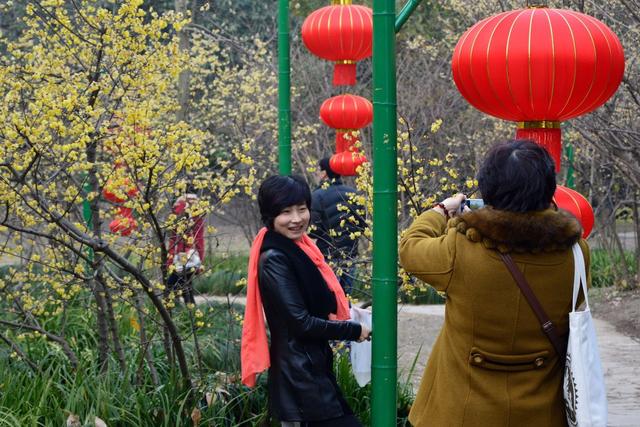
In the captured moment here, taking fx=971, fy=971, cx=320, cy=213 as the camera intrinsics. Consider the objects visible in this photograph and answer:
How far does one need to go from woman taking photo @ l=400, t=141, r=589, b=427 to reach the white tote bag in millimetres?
54

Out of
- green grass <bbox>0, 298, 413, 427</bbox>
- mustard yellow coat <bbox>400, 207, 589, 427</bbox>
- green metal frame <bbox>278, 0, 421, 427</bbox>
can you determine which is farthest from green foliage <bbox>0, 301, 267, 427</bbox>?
mustard yellow coat <bbox>400, 207, 589, 427</bbox>

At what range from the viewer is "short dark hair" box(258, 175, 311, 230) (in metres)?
3.95

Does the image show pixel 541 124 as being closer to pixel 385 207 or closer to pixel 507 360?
pixel 385 207

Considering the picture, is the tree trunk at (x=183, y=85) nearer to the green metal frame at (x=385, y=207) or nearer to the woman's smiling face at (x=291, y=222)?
the woman's smiling face at (x=291, y=222)

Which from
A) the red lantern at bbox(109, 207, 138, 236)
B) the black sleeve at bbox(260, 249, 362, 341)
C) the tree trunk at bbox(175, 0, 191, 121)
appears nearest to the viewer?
the black sleeve at bbox(260, 249, 362, 341)

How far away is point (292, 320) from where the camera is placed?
3807 mm

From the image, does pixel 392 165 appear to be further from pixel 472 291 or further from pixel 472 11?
Result: pixel 472 11

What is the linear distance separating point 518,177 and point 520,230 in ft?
0.52

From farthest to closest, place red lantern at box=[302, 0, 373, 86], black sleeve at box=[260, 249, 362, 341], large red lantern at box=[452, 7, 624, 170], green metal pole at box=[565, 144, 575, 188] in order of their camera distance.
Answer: green metal pole at box=[565, 144, 575, 188]
red lantern at box=[302, 0, 373, 86]
black sleeve at box=[260, 249, 362, 341]
large red lantern at box=[452, 7, 624, 170]

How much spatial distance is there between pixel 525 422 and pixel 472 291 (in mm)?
465

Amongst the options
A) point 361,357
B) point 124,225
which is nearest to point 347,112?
point 124,225

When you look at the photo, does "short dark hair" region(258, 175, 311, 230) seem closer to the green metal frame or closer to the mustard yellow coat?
the green metal frame

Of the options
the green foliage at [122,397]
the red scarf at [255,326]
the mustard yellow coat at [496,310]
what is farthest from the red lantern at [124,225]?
the mustard yellow coat at [496,310]

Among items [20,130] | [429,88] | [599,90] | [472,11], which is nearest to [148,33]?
[20,130]
